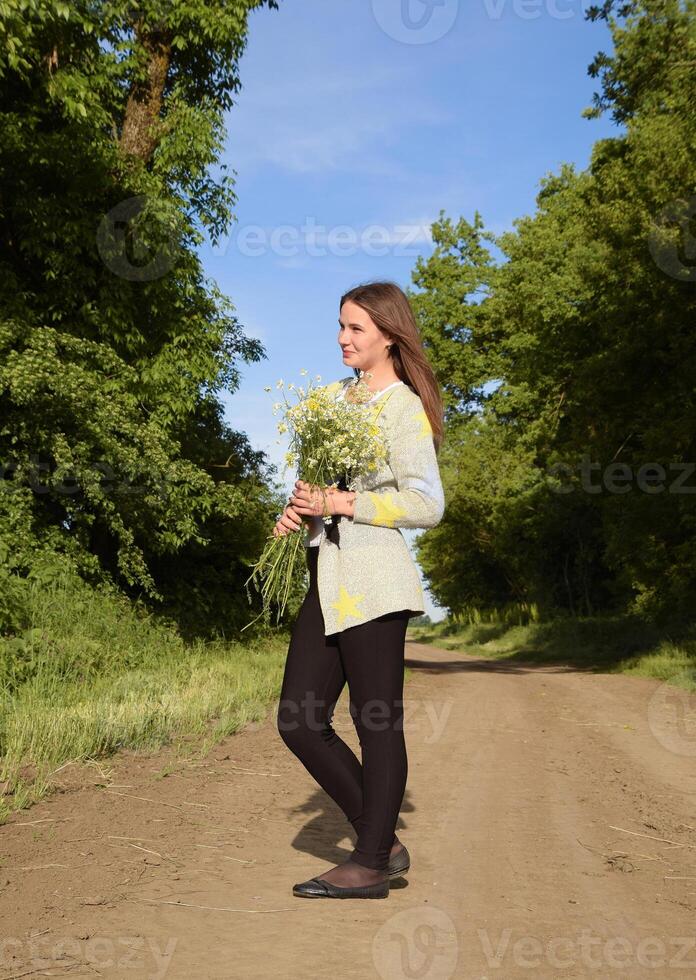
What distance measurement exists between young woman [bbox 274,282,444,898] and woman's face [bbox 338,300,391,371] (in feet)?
0.73

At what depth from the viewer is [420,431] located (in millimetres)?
3846

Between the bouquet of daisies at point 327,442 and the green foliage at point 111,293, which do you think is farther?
the green foliage at point 111,293

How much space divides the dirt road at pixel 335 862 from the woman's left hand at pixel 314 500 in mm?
1527

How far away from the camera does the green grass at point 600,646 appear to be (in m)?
17.4

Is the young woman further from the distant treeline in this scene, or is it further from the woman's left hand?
the distant treeline

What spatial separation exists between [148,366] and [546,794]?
32.7 feet

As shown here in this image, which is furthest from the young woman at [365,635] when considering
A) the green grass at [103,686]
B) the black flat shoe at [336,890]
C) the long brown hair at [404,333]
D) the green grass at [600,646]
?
the green grass at [600,646]

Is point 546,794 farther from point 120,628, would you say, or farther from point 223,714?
point 120,628

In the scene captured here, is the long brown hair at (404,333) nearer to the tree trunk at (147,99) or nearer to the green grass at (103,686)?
the green grass at (103,686)

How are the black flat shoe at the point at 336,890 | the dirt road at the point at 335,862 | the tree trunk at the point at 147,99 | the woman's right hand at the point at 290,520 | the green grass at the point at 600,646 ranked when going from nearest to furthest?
the dirt road at the point at 335,862
the black flat shoe at the point at 336,890
the woman's right hand at the point at 290,520
the tree trunk at the point at 147,99
the green grass at the point at 600,646

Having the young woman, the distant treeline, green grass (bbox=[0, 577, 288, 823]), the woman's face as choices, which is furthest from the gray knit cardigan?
the distant treeline

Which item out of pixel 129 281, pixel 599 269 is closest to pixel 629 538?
pixel 599 269

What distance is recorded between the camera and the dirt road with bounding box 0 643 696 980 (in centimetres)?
308

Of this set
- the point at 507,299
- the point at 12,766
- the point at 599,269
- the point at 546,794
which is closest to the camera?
the point at 12,766
